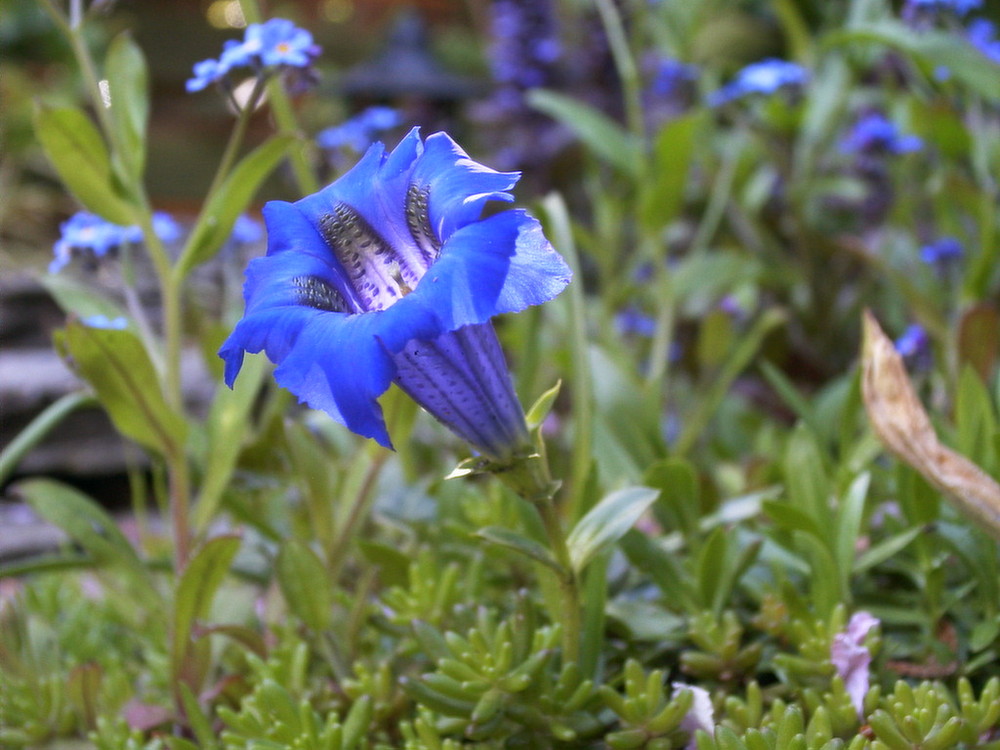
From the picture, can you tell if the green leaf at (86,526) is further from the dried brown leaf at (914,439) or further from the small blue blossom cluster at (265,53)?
the dried brown leaf at (914,439)

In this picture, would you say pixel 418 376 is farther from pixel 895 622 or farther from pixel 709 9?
pixel 709 9

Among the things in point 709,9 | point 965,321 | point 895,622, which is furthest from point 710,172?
point 895,622

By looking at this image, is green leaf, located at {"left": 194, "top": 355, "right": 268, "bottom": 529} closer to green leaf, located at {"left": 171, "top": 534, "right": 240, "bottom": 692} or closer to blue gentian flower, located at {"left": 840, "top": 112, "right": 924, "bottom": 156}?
green leaf, located at {"left": 171, "top": 534, "right": 240, "bottom": 692}

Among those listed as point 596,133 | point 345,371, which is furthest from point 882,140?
point 345,371

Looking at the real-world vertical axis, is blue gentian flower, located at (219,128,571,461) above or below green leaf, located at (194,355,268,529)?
above

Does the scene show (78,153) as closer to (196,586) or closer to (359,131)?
(196,586)

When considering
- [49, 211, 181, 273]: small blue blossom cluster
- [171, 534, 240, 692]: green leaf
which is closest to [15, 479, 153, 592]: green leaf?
[171, 534, 240, 692]: green leaf
